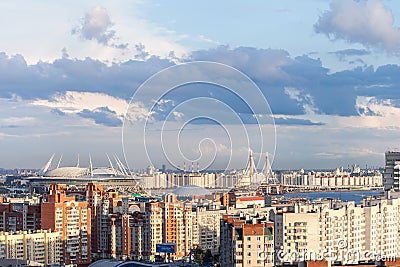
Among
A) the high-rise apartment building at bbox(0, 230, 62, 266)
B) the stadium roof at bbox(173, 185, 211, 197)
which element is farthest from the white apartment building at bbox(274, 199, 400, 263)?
the stadium roof at bbox(173, 185, 211, 197)

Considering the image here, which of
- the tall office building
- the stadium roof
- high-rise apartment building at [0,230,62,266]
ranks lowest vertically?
high-rise apartment building at [0,230,62,266]

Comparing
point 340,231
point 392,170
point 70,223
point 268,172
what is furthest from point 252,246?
point 268,172

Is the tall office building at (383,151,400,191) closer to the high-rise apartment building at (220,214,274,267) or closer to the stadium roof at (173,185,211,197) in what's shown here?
the stadium roof at (173,185,211,197)

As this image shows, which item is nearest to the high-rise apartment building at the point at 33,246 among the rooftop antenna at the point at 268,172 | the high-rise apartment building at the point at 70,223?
the high-rise apartment building at the point at 70,223

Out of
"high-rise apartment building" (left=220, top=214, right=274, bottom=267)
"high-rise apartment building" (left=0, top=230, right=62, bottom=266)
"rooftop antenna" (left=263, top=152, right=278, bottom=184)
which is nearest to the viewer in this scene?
"high-rise apartment building" (left=220, top=214, right=274, bottom=267)

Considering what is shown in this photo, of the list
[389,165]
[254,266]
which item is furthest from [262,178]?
[254,266]

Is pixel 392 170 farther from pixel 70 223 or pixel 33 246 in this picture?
pixel 33 246

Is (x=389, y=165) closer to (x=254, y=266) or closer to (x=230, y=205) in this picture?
(x=230, y=205)

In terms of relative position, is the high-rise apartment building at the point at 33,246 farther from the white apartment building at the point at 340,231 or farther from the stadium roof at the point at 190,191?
the stadium roof at the point at 190,191
